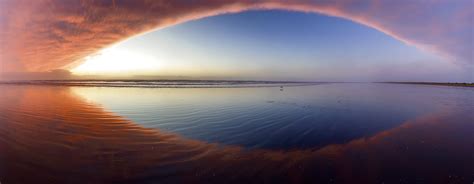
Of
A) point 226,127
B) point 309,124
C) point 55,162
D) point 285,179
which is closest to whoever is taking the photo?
point 285,179

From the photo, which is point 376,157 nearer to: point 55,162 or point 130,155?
point 130,155

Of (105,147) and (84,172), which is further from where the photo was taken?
(105,147)

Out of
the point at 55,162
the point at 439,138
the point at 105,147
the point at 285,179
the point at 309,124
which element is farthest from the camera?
the point at 309,124

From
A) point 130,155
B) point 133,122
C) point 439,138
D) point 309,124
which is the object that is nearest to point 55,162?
point 130,155

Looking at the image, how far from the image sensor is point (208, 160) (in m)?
5.47

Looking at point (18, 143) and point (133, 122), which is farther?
point (133, 122)

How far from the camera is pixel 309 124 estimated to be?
9883mm

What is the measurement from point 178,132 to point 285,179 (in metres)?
4.89

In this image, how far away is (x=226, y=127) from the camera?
9.12m

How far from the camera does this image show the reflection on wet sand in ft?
15.1

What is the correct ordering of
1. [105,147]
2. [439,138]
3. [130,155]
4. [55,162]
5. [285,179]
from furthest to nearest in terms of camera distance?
[439,138], [105,147], [130,155], [55,162], [285,179]

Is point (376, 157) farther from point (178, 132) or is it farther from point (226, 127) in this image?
point (178, 132)

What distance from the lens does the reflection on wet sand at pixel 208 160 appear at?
15.1ft

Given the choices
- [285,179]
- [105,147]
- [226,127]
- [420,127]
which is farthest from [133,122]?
[420,127]
